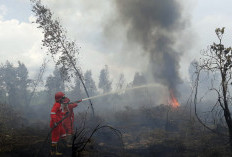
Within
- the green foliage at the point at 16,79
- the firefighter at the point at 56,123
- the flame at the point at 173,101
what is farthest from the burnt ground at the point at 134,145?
the green foliage at the point at 16,79

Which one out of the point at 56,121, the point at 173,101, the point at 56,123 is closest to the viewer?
the point at 56,123

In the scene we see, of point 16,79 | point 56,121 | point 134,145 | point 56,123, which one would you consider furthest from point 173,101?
point 16,79

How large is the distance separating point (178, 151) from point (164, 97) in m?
22.8

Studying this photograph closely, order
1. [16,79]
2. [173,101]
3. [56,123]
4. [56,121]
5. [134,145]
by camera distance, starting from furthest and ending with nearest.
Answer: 1. [16,79]
2. [173,101]
3. [134,145]
4. [56,121]
5. [56,123]

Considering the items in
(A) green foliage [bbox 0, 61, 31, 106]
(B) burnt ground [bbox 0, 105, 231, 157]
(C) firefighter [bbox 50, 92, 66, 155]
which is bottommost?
(B) burnt ground [bbox 0, 105, 231, 157]

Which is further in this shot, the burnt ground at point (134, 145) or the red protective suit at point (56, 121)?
the burnt ground at point (134, 145)

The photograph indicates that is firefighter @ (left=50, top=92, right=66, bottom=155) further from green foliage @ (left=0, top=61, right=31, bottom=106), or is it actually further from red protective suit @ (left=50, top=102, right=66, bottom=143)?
green foliage @ (left=0, top=61, right=31, bottom=106)

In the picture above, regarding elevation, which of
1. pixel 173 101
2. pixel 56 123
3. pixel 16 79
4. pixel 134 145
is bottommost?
pixel 134 145

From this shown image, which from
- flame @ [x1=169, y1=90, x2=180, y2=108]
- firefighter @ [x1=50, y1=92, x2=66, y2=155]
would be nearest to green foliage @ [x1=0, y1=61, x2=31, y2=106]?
flame @ [x1=169, y1=90, x2=180, y2=108]

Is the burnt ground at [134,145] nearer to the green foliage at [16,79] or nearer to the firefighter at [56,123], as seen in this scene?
the firefighter at [56,123]

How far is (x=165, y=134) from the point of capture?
1230 cm

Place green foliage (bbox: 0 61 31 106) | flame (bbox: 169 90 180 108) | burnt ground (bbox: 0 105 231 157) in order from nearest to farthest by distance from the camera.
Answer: burnt ground (bbox: 0 105 231 157) → flame (bbox: 169 90 180 108) → green foliage (bbox: 0 61 31 106)

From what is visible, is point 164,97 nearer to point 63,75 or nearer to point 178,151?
point 63,75

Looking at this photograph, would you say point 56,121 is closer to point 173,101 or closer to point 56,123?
point 56,123
